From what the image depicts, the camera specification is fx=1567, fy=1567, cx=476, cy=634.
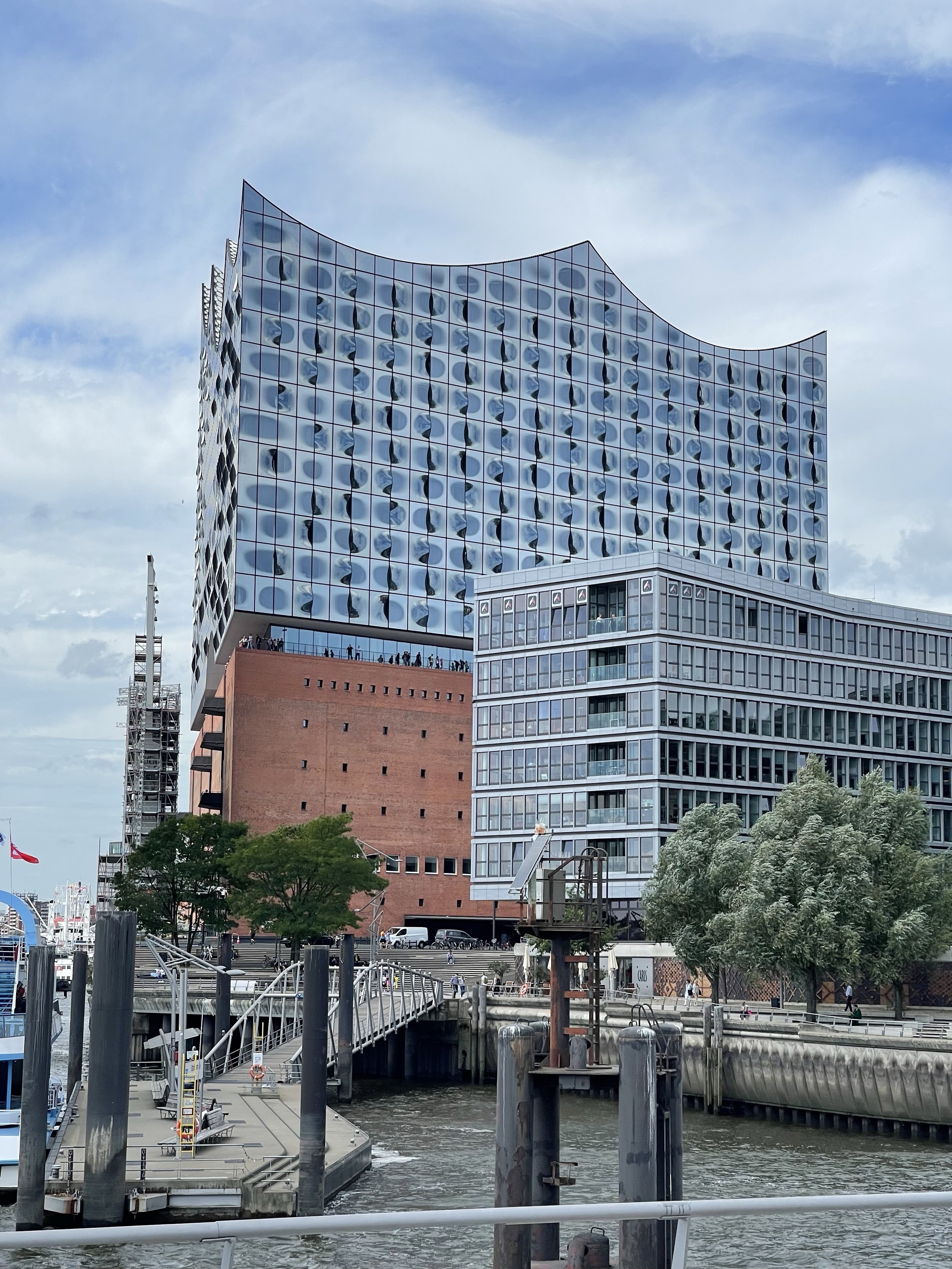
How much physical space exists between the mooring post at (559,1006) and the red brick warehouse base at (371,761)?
10539cm

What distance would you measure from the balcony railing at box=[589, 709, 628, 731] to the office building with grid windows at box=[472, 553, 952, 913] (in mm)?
98

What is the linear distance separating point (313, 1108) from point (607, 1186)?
346 inches

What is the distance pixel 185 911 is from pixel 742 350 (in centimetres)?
7565

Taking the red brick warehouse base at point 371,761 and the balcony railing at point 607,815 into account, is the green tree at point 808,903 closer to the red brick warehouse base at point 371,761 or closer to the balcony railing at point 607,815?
the balcony railing at point 607,815

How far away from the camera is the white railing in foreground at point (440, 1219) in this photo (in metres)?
6.53

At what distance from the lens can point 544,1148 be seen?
907 inches

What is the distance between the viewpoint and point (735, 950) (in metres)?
66.4

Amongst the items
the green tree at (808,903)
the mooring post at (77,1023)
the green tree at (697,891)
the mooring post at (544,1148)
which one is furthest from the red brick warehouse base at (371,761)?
the mooring post at (544,1148)

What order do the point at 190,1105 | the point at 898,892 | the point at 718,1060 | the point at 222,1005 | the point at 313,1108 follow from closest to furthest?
the point at 313,1108 < the point at 190,1105 < the point at 718,1060 < the point at 222,1005 < the point at 898,892

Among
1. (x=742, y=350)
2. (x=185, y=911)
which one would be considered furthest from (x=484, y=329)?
(x=185, y=911)

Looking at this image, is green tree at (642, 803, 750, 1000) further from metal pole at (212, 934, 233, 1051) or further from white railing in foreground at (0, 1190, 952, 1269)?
white railing in foreground at (0, 1190, 952, 1269)

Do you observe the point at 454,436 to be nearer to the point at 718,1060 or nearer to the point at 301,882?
the point at 301,882

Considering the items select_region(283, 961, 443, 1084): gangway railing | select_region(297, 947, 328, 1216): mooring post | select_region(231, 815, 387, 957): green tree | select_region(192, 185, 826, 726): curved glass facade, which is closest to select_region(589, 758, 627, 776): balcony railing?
select_region(231, 815, 387, 957): green tree

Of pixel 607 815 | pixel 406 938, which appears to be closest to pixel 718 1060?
pixel 607 815
